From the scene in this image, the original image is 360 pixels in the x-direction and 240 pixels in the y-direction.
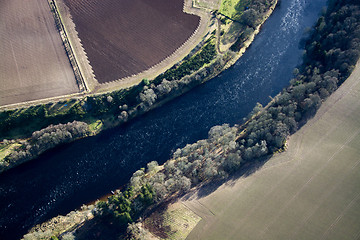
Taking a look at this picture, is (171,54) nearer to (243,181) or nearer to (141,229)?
(243,181)

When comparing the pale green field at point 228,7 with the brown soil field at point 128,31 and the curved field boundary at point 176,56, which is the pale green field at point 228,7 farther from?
the brown soil field at point 128,31

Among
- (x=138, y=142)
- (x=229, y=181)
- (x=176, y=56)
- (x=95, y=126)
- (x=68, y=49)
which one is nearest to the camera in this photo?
(x=229, y=181)

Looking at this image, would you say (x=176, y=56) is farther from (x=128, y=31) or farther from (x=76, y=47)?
(x=76, y=47)

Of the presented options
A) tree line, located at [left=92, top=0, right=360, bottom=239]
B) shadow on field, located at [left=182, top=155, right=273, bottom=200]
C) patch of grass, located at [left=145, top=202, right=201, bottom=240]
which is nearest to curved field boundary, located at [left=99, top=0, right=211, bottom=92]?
tree line, located at [left=92, top=0, right=360, bottom=239]

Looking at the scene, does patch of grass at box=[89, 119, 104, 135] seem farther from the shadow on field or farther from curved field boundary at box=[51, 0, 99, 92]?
the shadow on field

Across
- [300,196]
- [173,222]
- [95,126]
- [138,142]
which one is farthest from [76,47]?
[300,196]

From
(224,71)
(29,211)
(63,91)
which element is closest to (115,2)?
(63,91)

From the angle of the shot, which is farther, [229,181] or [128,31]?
[128,31]
